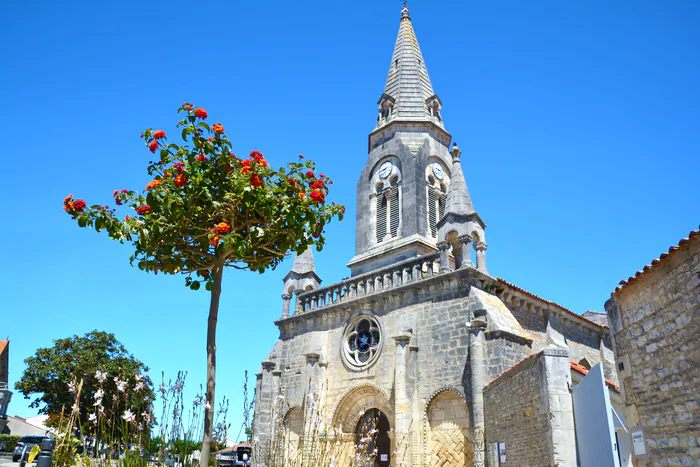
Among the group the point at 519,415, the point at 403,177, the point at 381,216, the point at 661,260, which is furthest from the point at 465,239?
the point at 661,260

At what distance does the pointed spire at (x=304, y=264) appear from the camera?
22.6 metres

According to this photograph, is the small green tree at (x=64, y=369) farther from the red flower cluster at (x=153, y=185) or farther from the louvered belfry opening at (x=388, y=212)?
the red flower cluster at (x=153, y=185)

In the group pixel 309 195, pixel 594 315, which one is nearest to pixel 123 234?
pixel 309 195

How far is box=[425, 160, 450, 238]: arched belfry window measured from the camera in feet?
70.3

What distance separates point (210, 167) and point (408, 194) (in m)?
15.0

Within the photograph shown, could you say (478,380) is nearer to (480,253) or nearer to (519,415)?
(519,415)

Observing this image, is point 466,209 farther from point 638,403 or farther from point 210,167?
point 210,167

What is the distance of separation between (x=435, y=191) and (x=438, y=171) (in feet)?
3.69

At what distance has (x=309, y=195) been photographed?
714cm

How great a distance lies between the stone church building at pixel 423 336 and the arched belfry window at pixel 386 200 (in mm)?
56

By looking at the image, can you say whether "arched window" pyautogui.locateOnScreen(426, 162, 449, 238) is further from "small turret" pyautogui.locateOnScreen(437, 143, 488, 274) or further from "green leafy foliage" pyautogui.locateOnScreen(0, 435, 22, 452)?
"green leafy foliage" pyautogui.locateOnScreen(0, 435, 22, 452)

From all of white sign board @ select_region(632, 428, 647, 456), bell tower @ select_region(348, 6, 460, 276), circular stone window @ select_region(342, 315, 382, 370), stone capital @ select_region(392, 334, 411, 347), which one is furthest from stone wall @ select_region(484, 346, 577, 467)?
bell tower @ select_region(348, 6, 460, 276)

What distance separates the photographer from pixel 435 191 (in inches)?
870

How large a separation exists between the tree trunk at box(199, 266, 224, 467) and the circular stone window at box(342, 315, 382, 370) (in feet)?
37.6
